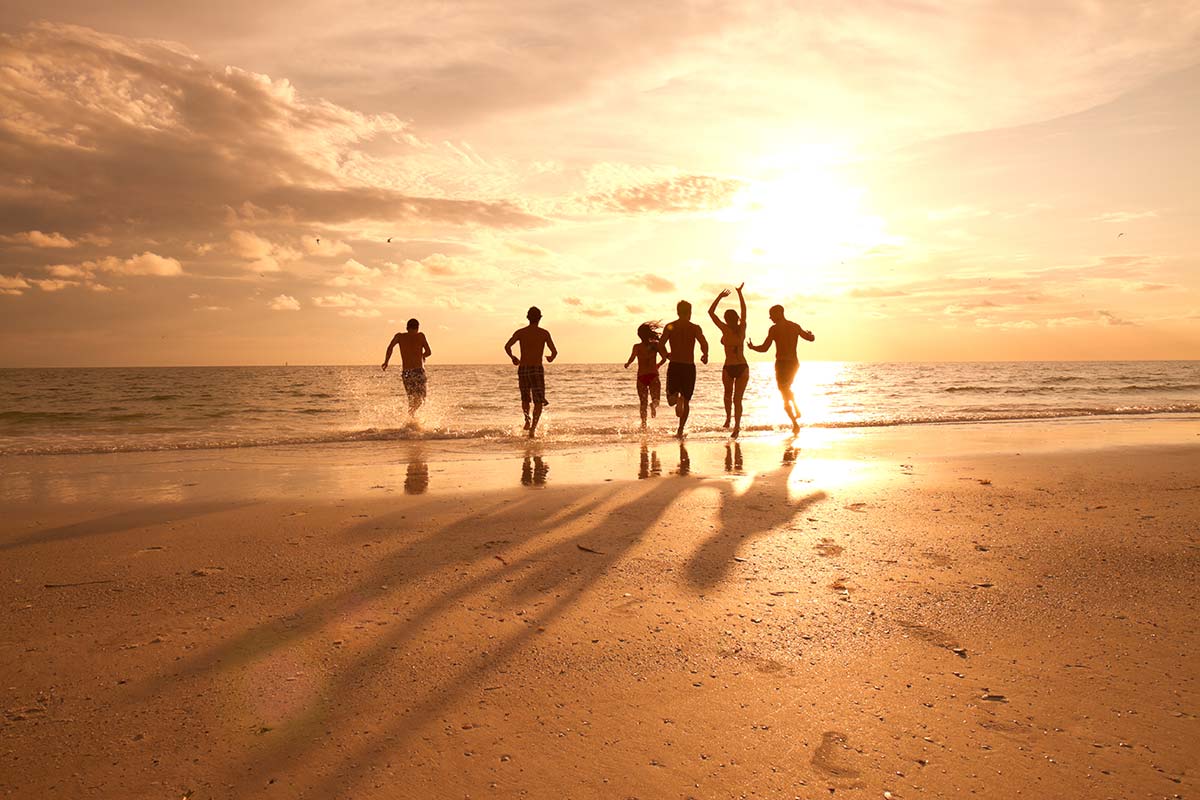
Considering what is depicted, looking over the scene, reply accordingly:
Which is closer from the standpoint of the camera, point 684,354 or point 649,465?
point 649,465

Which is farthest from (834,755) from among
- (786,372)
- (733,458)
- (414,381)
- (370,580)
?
(414,381)

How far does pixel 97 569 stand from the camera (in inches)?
167

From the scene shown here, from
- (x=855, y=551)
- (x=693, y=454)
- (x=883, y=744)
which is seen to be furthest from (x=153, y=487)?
(x=883, y=744)

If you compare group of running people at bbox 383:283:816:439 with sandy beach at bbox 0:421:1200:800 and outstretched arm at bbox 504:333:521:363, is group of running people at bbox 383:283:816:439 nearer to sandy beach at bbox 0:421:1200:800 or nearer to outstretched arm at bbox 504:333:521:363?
outstretched arm at bbox 504:333:521:363

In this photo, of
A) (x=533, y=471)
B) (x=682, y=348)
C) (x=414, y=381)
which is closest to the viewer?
(x=533, y=471)

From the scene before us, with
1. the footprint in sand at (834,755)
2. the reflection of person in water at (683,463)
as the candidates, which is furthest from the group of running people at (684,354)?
the footprint in sand at (834,755)

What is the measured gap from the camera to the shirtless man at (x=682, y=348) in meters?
11.5

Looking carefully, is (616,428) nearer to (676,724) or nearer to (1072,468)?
(1072,468)

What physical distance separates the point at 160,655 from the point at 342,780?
140 cm

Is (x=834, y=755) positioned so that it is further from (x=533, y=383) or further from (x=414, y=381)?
(x=414, y=381)

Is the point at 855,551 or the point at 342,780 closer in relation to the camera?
the point at 342,780

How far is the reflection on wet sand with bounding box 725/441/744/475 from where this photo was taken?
7.97m

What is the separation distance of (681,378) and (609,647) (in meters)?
9.03

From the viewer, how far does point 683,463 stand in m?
8.78
